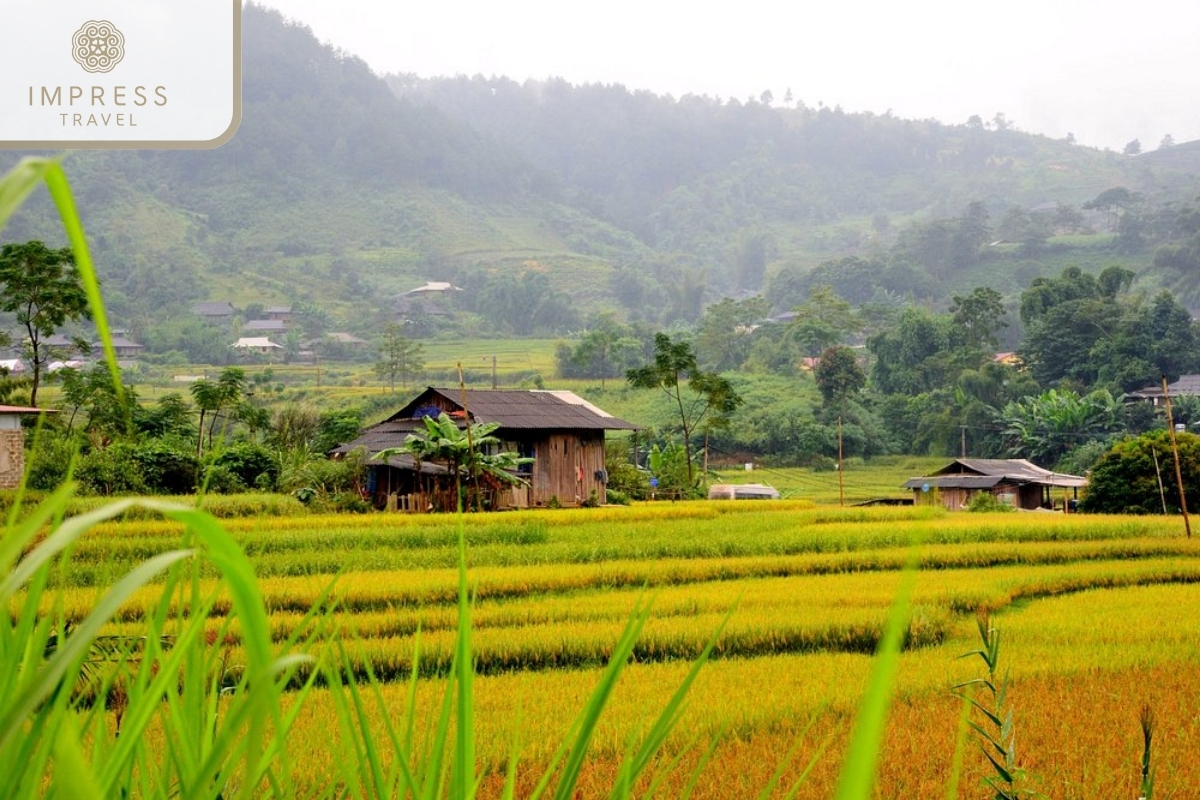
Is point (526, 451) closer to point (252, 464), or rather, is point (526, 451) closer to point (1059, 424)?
point (252, 464)

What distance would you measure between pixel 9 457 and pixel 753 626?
44.7ft

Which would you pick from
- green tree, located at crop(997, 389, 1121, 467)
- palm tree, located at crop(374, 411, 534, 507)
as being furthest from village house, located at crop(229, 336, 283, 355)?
palm tree, located at crop(374, 411, 534, 507)

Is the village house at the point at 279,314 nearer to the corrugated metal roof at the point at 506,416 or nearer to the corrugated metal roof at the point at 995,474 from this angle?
the corrugated metal roof at the point at 995,474

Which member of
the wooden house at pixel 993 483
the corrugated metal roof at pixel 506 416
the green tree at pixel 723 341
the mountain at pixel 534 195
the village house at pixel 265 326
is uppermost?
the mountain at pixel 534 195

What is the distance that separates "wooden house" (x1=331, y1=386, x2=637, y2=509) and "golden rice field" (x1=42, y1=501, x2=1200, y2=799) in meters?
4.14

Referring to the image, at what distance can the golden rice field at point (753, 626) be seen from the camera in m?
5.01

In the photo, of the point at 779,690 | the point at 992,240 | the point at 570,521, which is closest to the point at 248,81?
the point at 992,240

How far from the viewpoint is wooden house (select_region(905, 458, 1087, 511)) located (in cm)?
3036

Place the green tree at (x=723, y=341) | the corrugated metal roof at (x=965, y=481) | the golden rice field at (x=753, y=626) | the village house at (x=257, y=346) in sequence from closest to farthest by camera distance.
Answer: the golden rice field at (x=753, y=626) → the corrugated metal roof at (x=965, y=481) → the green tree at (x=723, y=341) → the village house at (x=257, y=346)

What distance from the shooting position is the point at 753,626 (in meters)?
9.10

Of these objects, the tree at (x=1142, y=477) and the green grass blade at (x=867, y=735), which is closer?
the green grass blade at (x=867, y=735)

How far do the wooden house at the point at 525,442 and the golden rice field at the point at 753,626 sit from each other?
13.6 ft

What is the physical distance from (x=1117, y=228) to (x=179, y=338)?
228ft

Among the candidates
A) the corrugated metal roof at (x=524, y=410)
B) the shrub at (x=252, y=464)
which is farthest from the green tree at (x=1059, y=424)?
the shrub at (x=252, y=464)
